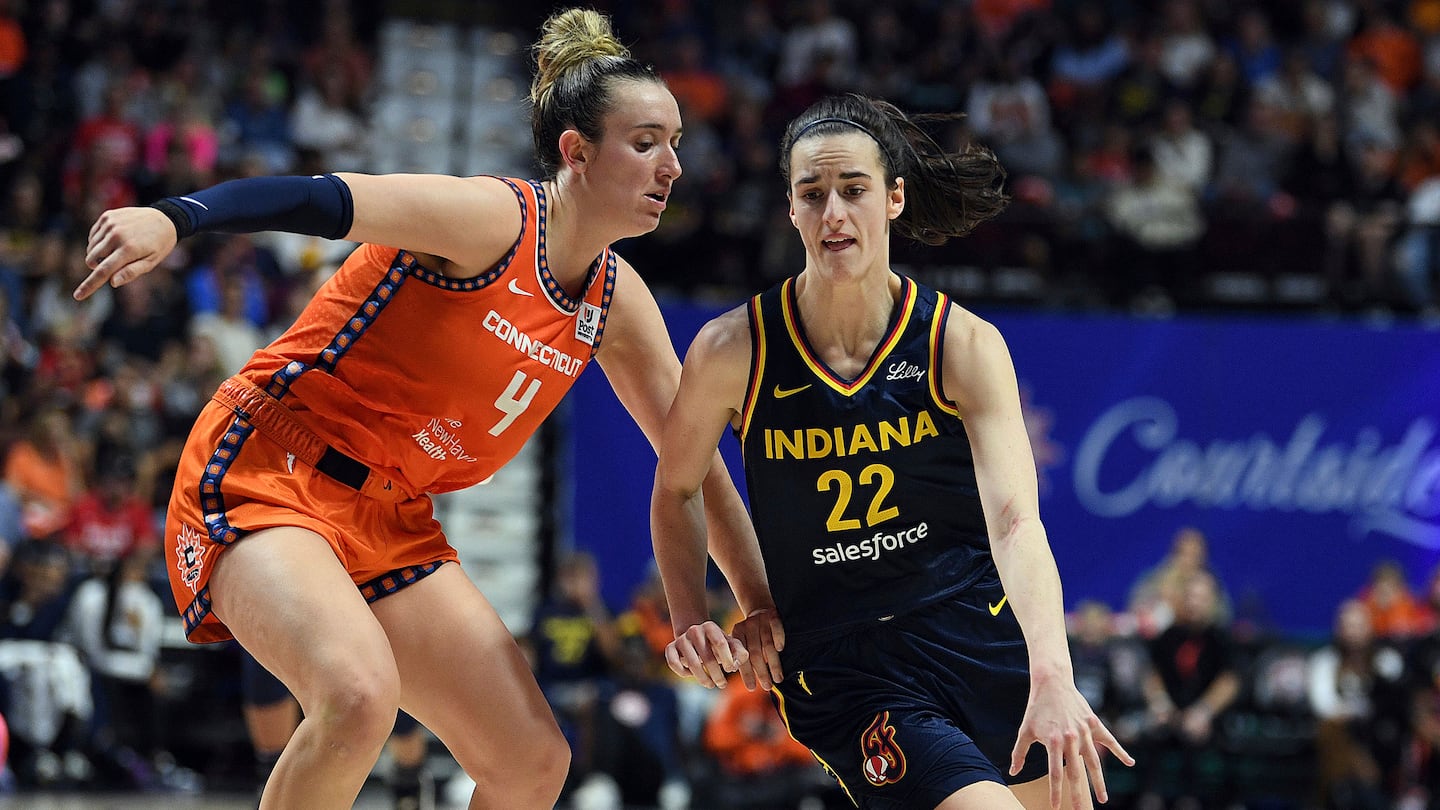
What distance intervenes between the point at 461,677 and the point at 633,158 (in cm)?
131

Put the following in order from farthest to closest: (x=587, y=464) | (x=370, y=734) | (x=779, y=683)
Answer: (x=587, y=464)
(x=779, y=683)
(x=370, y=734)

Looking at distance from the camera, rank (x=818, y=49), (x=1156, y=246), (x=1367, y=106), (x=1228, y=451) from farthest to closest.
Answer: (x=818, y=49)
(x=1367, y=106)
(x=1156, y=246)
(x=1228, y=451)

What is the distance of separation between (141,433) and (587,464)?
9.28 feet

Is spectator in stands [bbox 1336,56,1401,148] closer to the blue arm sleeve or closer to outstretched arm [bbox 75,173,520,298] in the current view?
outstretched arm [bbox 75,173,520,298]

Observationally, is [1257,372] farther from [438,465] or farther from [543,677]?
[438,465]

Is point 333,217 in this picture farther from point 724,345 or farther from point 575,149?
point 724,345

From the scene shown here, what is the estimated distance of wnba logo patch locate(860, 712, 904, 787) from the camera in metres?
3.62

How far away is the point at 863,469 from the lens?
3.74m

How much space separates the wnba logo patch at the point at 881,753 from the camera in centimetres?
362

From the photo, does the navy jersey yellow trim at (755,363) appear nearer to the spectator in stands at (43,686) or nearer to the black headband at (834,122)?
the black headband at (834,122)

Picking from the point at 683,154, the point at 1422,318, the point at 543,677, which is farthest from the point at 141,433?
the point at 1422,318

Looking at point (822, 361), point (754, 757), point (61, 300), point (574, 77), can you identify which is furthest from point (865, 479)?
point (61, 300)

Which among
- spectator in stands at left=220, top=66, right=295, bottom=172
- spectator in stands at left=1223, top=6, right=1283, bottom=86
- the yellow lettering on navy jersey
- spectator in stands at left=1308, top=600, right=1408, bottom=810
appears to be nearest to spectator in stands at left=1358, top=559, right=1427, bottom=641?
spectator in stands at left=1308, top=600, right=1408, bottom=810

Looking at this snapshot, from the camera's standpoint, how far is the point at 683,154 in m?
12.5
